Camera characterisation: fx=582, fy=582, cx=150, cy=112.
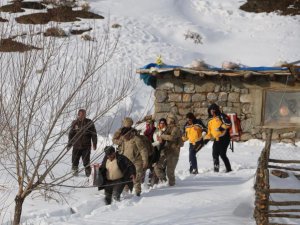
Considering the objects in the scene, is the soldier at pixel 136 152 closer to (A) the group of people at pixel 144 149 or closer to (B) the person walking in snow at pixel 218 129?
(A) the group of people at pixel 144 149

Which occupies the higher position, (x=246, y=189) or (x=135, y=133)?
(x=135, y=133)

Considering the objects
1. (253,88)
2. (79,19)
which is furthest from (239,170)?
(79,19)

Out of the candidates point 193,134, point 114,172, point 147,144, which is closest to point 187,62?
point 193,134

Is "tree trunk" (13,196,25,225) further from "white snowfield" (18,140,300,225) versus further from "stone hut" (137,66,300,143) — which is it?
"stone hut" (137,66,300,143)

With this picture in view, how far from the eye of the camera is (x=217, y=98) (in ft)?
52.6

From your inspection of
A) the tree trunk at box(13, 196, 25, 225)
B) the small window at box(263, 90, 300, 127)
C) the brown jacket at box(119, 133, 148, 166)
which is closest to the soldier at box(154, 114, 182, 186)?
the brown jacket at box(119, 133, 148, 166)

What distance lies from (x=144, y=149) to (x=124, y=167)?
0.45m

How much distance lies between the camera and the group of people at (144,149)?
9.17 metres

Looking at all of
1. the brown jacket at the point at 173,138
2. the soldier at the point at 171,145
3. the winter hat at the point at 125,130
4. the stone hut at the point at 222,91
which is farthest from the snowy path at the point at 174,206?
the stone hut at the point at 222,91

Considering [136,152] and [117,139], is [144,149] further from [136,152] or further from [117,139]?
[117,139]

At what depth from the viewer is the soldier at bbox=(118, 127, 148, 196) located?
9367mm

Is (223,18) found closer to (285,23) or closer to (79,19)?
(285,23)

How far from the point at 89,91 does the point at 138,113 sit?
11.7 metres

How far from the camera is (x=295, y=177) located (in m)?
11.2
